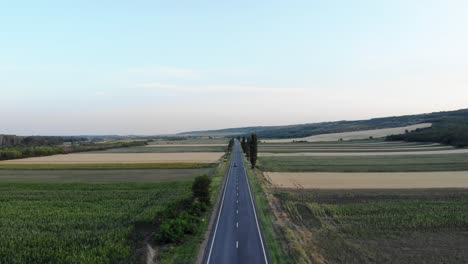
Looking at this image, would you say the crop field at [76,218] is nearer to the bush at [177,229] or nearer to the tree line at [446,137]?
the bush at [177,229]

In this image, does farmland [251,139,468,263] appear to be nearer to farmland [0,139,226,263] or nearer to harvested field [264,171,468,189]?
harvested field [264,171,468,189]

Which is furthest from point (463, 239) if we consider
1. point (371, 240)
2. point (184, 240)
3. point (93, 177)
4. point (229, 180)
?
point (93, 177)

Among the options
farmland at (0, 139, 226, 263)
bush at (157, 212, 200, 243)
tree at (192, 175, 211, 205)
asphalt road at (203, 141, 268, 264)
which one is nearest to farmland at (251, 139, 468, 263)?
asphalt road at (203, 141, 268, 264)

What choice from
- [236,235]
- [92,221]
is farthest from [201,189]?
[236,235]

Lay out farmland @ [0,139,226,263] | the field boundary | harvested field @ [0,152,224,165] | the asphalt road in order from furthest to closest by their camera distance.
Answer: harvested field @ [0,152,224,165] < farmland @ [0,139,226,263] < the field boundary < the asphalt road

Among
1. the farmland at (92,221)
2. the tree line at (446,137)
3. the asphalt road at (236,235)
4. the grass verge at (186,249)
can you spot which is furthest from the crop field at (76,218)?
the tree line at (446,137)

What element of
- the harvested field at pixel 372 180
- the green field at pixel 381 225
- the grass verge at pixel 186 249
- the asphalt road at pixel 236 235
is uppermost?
the grass verge at pixel 186 249

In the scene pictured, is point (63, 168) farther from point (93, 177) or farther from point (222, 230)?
point (222, 230)
